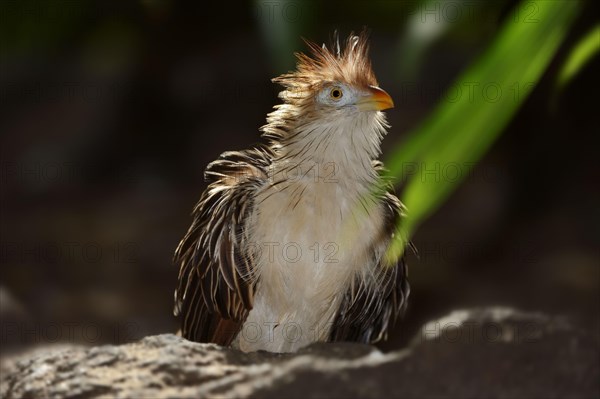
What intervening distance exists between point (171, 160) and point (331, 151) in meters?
4.48

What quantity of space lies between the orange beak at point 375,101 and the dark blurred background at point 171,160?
1.26 metres

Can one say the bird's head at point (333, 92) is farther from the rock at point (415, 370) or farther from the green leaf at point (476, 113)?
the green leaf at point (476, 113)

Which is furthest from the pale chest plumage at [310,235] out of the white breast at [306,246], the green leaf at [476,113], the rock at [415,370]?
the green leaf at [476,113]

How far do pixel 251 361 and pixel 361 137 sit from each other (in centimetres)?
102

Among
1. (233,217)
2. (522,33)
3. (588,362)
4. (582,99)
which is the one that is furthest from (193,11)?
(522,33)

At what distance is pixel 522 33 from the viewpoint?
1094mm

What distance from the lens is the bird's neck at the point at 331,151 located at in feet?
9.34

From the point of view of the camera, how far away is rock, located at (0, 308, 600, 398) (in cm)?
179

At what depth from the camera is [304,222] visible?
278cm

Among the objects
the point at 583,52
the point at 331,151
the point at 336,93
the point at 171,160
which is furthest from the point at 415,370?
the point at 171,160

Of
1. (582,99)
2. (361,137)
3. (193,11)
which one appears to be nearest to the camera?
(361,137)

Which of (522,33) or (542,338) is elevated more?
(522,33)

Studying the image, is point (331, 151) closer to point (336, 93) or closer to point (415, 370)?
point (336, 93)

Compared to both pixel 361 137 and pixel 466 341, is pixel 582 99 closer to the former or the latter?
pixel 361 137
